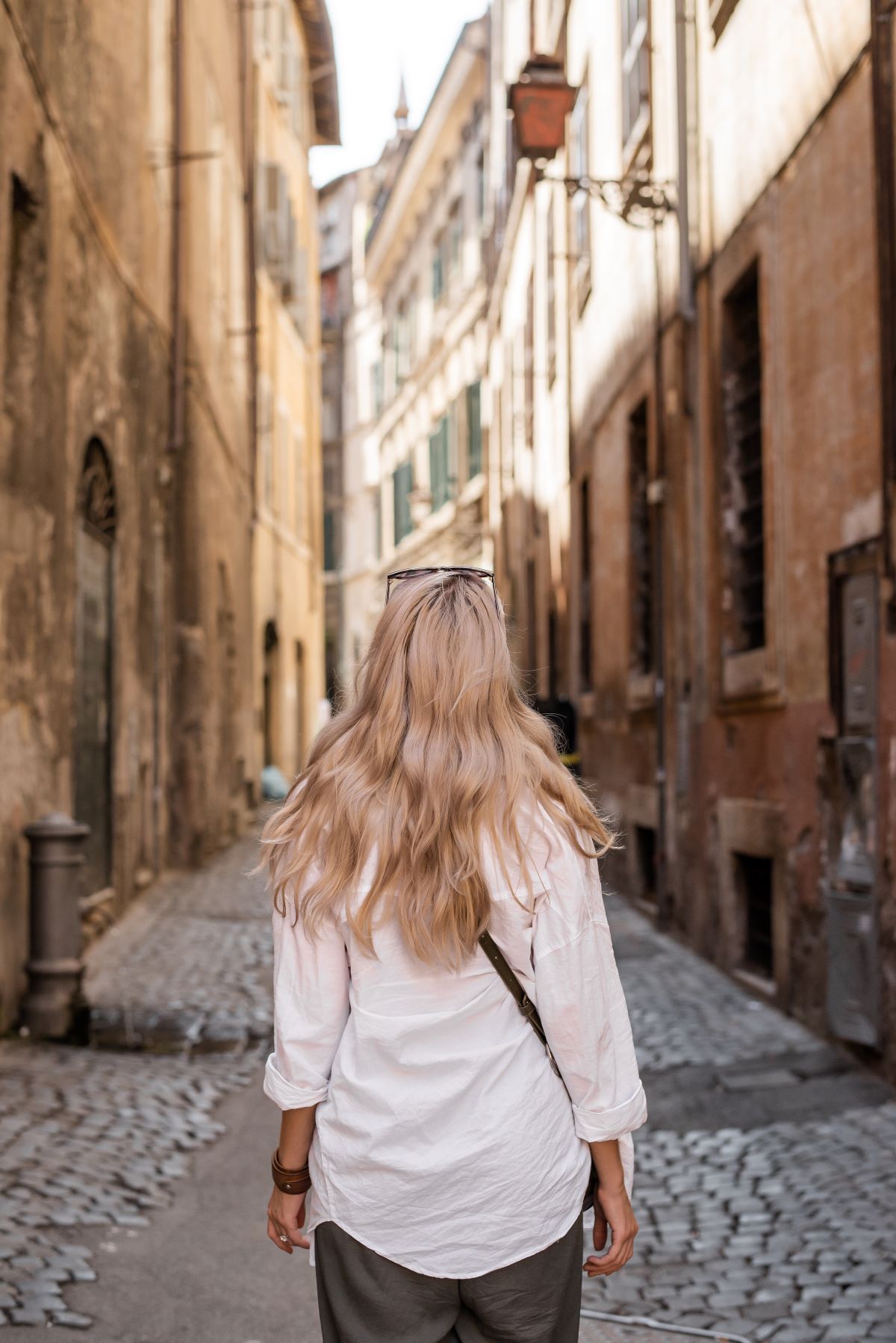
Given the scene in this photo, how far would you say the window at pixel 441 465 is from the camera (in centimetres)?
2534

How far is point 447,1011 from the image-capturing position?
1966 millimetres

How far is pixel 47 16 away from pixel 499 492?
14962 millimetres

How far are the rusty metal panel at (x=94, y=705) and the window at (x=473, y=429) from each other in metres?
14.2

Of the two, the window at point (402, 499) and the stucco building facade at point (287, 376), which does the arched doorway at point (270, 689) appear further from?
the window at point (402, 499)

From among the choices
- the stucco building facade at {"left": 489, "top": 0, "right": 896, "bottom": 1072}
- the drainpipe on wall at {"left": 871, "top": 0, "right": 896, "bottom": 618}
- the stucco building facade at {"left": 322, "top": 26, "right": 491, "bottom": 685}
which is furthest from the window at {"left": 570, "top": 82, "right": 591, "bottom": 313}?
the drainpipe on wall at {"left": 871, "top": 0, "right": 896, "bottom": 618}

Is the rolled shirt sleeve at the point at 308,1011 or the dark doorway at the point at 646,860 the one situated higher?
the rolled shirt sleeve at the point at 308,1011

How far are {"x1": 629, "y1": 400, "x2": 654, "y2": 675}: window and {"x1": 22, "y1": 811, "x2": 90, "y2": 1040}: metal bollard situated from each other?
17.7 feet

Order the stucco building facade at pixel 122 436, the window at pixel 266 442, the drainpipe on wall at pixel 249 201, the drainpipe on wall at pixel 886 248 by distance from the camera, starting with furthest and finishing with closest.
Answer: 1. the window at pixel 266 442
2. the drainpipe on wall at pixel 249 201
3. the stucco building facade at pixel 122 436
4. the drainpipe on wall at pixel 886 248

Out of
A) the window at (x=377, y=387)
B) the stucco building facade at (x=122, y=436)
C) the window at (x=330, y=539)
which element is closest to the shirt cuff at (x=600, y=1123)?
the stucco building facade at (x=122, y=436)

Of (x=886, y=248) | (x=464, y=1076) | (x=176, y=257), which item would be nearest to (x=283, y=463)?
(x=176, y=257)

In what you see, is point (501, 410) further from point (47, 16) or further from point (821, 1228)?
point (821, 1228)

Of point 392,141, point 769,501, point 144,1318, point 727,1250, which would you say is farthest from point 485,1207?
point 392,141

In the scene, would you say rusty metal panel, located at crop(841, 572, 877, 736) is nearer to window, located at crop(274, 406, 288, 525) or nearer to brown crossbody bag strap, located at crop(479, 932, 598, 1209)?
brown crossbody bag strap, located at crop(479, 932, 598, 1209)

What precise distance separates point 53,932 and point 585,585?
8.26 meters
